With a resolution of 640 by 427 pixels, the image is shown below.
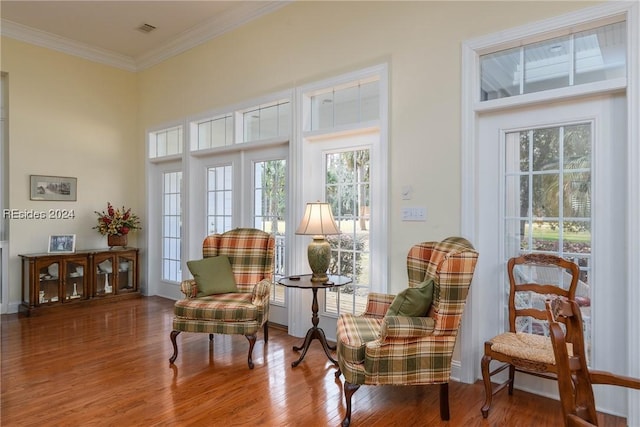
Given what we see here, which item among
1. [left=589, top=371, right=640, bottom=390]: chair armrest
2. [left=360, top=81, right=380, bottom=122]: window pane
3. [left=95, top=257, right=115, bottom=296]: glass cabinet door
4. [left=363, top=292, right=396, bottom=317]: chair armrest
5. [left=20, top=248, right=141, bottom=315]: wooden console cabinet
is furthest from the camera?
[left=95, top=257, right=115, bottom=296]: glass cabinet door

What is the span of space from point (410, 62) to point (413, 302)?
77.9 inches

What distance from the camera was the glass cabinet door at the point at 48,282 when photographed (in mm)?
4707

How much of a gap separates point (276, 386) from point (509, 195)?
87.0 inches

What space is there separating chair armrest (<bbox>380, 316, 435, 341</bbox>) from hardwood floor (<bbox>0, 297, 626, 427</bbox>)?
21.2 inches

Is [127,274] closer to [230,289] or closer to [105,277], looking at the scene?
[105,277]

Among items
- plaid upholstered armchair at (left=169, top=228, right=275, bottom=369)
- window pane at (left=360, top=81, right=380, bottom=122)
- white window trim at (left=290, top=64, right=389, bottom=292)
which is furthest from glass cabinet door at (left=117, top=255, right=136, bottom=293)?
window pane at (left=360, top=81, right=380, bottom=122)

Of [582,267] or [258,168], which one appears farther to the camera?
[258,168]

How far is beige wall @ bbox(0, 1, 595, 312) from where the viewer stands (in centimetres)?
290

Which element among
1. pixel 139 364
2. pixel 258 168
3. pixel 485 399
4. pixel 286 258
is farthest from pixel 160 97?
pixel 485 399

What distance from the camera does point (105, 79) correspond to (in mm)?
5625

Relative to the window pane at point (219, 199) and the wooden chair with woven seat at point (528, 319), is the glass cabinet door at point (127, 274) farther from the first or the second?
the wooden chair with woven seat at point (528, 319)

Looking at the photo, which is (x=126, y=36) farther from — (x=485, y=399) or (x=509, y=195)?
(x=485, y=399)

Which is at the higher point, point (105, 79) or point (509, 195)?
point (105, 79)

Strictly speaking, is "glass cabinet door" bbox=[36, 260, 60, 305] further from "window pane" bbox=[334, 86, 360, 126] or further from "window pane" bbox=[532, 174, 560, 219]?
"window pane" bbox=[532, 174, 560, 219]
